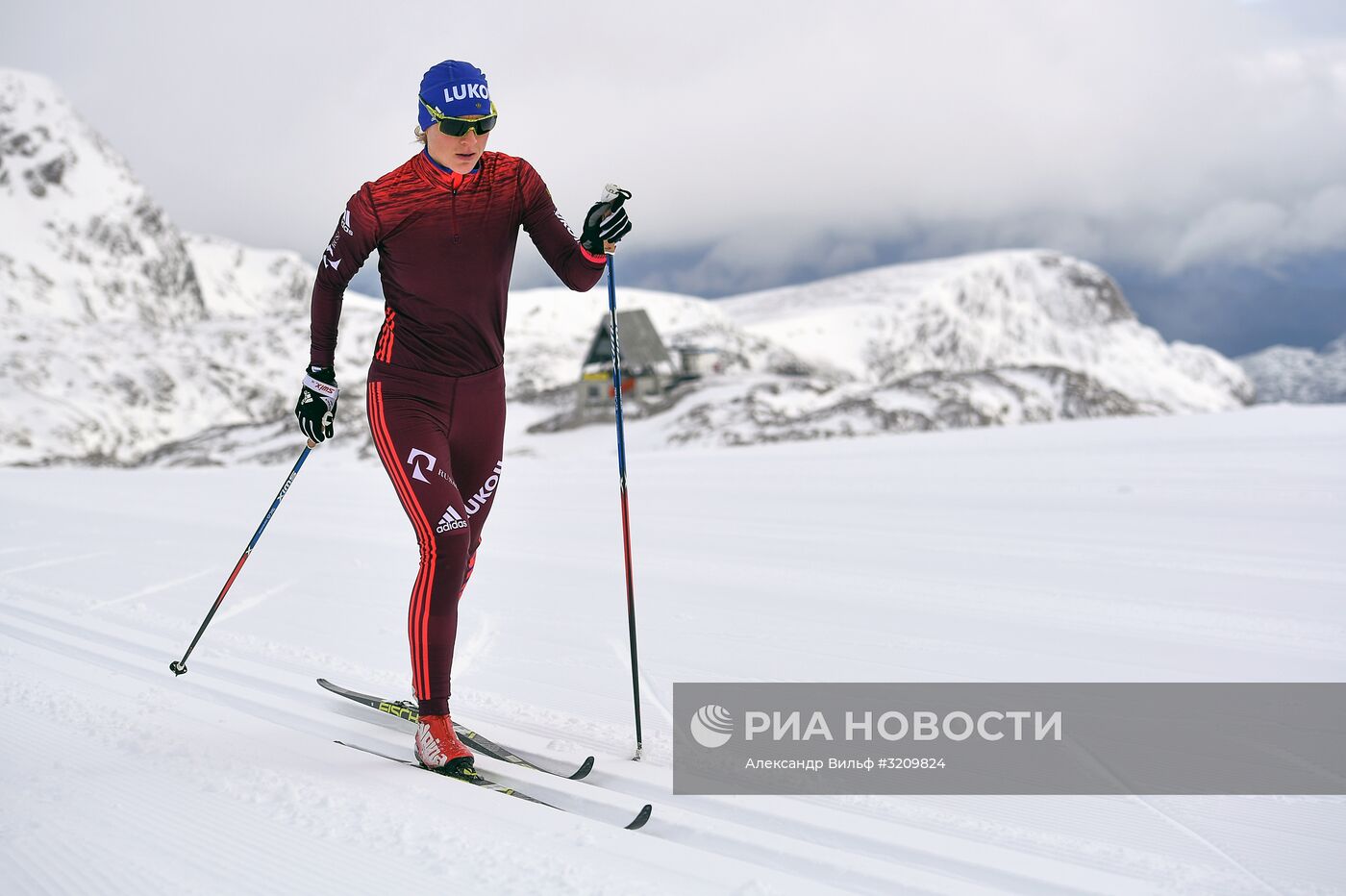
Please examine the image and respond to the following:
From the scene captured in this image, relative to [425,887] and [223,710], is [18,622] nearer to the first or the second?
[223,710]

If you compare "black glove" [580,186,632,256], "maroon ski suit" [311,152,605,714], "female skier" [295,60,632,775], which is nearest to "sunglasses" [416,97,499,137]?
"female skier" [295,60,632,775]

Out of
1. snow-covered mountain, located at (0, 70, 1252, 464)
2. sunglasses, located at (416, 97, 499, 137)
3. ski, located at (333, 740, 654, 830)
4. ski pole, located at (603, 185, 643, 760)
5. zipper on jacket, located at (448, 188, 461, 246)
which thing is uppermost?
snow-covered mountain, located at (0, 70, 1252, 464)

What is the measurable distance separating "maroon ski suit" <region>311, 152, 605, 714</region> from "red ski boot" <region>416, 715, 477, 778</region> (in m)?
0.05

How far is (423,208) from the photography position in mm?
2936

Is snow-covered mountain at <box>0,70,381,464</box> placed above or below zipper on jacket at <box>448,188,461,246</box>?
above

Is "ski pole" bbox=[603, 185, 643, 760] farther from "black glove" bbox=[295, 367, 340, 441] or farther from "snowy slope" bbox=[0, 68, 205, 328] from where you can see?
"snowy slope" bbox=[0, 68, 205, 328]

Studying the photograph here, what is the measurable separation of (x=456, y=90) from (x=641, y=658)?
7.97 feet

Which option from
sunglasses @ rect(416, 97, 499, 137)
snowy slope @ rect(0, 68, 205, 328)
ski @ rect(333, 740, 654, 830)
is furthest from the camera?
snowy slope @ rect(0, 68, 205, 328)

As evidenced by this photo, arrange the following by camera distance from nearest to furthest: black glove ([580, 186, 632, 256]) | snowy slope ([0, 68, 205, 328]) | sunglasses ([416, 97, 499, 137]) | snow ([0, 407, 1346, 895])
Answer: snow ([0, 407, 1346, 895])
sunglasses ([416, 97, 499, 137])
black glove ([580, 186, 632, 256])
snowy slope ([0, 68, 205, 328])

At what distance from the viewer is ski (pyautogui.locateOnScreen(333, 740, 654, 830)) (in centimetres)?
239

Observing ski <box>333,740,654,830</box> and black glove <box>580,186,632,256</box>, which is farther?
black glove <box>580,186,632,256</box>

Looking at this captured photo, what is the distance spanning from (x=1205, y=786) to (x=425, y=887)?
7.29ft

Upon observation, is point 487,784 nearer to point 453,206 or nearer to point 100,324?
point 453,206

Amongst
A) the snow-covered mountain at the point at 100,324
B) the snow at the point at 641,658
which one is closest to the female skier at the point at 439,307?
the snow at the point at 641,658
